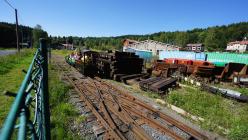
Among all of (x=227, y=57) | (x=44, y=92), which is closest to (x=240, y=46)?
(x=227, y=57)

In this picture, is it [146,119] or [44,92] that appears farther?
[146,119]

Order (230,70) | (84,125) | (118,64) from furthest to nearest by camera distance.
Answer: (118,64)
(230,70)
(84,125)

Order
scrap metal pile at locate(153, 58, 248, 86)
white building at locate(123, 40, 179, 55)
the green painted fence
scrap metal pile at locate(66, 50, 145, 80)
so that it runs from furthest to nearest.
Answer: white building at locate(123, 40, 179, 55)
the green painted fence
scrap metal pile at locate(66, 50, 145, 80)
scrap metal pile at locate(153, 58, 248, 86)

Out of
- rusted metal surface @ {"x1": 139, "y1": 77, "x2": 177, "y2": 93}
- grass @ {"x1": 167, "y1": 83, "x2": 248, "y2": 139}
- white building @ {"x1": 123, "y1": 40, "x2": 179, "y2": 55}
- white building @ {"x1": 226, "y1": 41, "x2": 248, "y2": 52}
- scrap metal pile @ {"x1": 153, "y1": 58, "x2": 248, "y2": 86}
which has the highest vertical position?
white building @ {"x1": 226, "y1": 41, "x2": 248, "y2": 52}

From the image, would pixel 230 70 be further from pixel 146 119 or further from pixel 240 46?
pixel 240 46

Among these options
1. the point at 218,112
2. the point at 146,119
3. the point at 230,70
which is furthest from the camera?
the point at 230,70

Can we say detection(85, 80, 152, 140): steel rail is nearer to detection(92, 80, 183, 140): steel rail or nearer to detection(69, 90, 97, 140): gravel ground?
detection(92, 80, 183, 140): steel rail

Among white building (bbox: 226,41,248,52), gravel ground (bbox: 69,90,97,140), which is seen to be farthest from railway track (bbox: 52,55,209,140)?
white building (bbox: 226,41,248,52)

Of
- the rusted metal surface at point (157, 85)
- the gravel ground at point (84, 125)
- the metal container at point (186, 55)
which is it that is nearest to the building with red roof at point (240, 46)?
the metal container at point (186, 55)

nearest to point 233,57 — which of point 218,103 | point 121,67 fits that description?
point 121,67

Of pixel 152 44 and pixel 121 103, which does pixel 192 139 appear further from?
pixel 152 44

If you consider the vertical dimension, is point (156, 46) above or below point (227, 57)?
above

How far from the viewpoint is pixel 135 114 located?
704cm

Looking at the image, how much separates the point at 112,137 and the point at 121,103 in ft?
10.1
